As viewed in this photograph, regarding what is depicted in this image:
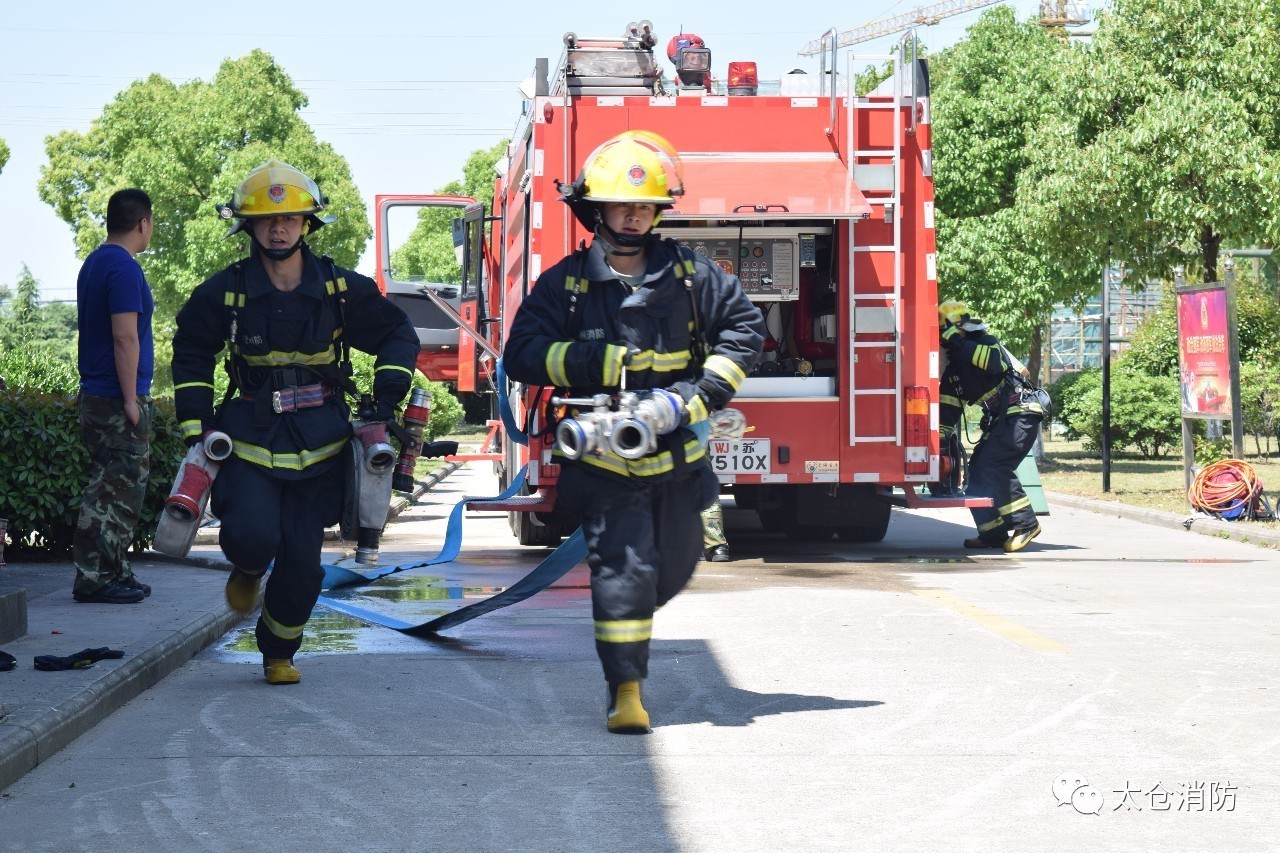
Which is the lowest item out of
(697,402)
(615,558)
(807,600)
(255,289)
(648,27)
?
(807,600)

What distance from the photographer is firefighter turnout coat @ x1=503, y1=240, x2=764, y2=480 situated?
5.93 meters

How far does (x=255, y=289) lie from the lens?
6.57 m

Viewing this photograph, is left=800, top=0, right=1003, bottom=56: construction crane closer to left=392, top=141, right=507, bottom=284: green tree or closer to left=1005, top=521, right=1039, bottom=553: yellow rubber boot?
left=392, top=141, right=507, bottom=284: green tree

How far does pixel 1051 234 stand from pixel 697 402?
17.1m

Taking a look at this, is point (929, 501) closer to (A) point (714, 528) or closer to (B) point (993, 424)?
(B) point (993, 424)

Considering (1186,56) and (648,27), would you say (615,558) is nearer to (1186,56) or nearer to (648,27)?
(648,27)

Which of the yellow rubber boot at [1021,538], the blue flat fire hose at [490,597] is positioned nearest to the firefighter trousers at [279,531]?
the blue flat fire hose at [490,597]

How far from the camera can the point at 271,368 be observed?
6.58 m

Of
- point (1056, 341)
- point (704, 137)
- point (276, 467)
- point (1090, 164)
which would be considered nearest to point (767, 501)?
point (704, 137)

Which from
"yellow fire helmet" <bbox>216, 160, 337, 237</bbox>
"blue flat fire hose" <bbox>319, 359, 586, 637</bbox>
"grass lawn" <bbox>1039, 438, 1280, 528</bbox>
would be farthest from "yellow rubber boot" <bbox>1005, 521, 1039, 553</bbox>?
"yellow fire helmet" <bbox>216, 160, 337, 237</bbox>

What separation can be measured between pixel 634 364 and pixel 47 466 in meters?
5.58

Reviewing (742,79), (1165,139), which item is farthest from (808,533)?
(1165,139)

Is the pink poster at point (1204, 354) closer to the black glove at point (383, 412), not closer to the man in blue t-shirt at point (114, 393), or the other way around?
the man in blue t-shirt at point (114, 393)

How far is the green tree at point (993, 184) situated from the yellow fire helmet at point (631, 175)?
2135cm
